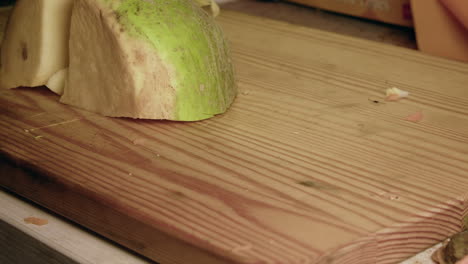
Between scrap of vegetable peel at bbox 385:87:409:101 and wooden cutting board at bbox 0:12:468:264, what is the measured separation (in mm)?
13

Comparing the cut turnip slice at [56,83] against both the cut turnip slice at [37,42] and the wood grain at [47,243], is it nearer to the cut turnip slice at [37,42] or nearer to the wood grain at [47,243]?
the cut turnip slice at [37,42]

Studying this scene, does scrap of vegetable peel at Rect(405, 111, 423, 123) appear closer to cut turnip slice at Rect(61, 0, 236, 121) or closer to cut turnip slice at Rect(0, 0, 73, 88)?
cut turnip slice at Rect(61, 0, 236, 121)

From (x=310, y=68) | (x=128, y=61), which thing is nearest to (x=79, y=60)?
(x=128, y=61)

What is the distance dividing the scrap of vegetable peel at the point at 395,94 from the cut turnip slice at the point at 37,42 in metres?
0.50

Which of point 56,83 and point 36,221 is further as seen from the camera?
point 56,83

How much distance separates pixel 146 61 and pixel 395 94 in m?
0.41

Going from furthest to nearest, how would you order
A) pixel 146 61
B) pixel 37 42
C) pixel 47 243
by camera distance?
1. pixel 37 42
2. pixel 146 61
3. pixel 47 243

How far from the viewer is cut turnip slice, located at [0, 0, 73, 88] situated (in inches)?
43.8

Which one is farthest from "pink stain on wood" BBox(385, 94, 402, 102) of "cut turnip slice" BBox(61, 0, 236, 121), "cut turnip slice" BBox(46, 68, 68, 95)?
"cut turnip slice" BBox(46, 68, 68, 95)

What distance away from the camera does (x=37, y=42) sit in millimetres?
1115

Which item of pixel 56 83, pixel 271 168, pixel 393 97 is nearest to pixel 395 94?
pixel 393 97

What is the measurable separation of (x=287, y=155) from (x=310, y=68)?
351 millimetres

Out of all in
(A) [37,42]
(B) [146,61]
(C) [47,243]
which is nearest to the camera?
(C) [47,243]

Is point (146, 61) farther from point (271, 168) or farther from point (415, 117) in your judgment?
point (415, 117)
